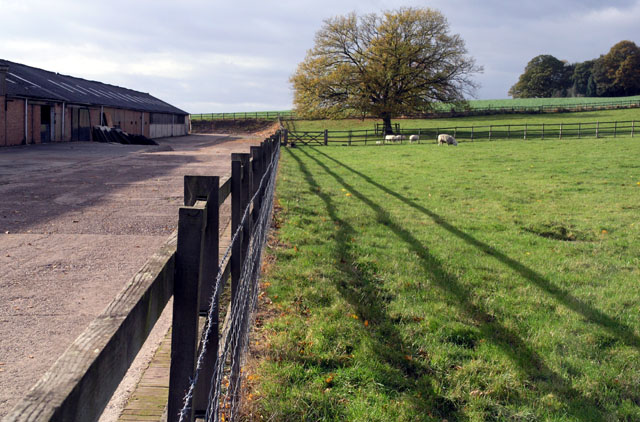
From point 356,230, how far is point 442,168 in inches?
488

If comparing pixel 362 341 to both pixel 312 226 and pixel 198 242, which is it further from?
pixel 312 226

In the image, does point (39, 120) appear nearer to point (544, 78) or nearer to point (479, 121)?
point (479, 121)

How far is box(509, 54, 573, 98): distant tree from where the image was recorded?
114375 millimetres

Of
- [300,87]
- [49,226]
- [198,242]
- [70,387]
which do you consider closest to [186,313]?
[198,242]

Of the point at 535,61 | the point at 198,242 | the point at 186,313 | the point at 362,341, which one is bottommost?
the point at 362,341

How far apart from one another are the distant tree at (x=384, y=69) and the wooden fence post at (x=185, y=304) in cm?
5076

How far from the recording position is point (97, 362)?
1.29 m

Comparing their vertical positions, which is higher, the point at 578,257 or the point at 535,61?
the point at 535,61

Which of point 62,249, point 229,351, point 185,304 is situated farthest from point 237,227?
point 62,249

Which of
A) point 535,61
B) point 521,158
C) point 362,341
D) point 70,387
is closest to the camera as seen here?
point 70,387

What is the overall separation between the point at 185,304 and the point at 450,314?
A: 3896 mm

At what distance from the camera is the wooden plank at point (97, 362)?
1124mm

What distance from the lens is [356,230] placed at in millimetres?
9359

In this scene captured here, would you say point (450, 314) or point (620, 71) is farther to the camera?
point (620, 71)
